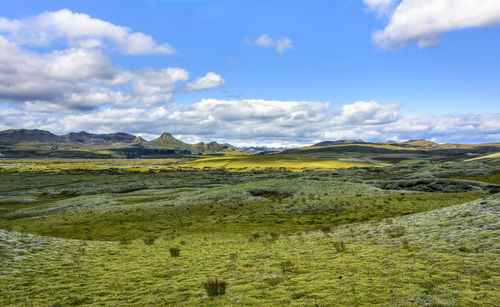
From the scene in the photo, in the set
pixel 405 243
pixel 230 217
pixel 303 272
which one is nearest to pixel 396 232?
pixel 405 243

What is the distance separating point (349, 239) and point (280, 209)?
2848cm

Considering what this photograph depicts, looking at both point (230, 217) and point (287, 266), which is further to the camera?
point (230, 217)

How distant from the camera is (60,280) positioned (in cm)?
1548

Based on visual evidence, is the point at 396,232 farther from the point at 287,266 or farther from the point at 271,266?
the point at 271,266

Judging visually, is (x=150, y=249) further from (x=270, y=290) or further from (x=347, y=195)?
(x=347, y=195)

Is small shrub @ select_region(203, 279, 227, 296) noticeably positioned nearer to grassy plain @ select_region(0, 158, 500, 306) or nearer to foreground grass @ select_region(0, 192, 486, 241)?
grassy plain @ select_region(0, 158, 500, 306)

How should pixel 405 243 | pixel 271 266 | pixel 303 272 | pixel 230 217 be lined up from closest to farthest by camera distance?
pixel 303 272
pixel 271 266
pixel 405 243
pixel 230 217

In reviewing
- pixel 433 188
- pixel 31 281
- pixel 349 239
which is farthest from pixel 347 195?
pixel 31 281

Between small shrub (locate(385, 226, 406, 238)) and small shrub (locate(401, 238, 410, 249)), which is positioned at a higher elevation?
small shrub (locate(401, 238, 410, 249))

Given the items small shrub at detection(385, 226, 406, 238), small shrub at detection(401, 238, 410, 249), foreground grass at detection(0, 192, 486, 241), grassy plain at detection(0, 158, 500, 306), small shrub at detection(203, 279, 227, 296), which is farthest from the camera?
foreground grass at detection(0, 192, 486, 241)

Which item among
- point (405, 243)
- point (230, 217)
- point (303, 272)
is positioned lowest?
point (230, 217)

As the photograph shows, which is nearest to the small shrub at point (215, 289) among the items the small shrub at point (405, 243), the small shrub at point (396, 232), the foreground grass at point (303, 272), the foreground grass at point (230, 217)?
the foreground grass at point (303, 272)

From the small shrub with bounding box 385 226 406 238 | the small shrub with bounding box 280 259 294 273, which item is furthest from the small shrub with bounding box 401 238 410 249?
the small shrub with bounding box 280 259 294 273

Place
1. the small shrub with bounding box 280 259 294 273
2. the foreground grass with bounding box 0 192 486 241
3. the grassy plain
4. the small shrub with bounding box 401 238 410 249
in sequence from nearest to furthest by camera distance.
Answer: the grassy plain, the small shrub with bounding box 280 259 294 273, the small shrub with bounding box 401 238 410 249, the foreground grass with bounding box 0 192 486 241
